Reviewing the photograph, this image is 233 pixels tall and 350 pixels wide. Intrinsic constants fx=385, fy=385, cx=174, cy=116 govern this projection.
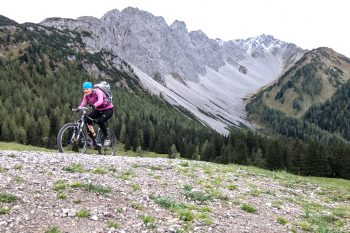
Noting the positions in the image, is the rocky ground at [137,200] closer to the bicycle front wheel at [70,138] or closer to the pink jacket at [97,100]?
the bicycle front wheel at [70,138]

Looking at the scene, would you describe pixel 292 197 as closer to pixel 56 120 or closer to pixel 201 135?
pixel 56 120

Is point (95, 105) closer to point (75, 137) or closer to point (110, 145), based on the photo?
point (75, 137)

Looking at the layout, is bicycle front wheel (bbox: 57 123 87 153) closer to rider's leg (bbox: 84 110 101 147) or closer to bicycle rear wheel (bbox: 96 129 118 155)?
rider's leg (bbox: 84 110 101 147)

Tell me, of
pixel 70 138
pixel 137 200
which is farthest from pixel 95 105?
pixel 137 200

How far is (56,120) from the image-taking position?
6329 inches

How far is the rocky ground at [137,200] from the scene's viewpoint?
12320mm

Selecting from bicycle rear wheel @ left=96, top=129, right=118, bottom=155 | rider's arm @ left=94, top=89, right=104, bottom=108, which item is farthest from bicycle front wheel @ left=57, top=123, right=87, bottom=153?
rider's arm @ left=94, top=89, right=104, bottom=108

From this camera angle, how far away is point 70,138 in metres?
24.4

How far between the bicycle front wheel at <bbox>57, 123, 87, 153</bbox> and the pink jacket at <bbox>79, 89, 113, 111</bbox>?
161 centimetres

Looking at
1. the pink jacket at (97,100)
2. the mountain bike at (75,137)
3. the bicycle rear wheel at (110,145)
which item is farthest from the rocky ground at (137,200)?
the bicycle rear wheel at (110,145)

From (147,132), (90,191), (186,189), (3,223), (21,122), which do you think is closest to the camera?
(3,223)

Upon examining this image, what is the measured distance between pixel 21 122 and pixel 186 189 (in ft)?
485

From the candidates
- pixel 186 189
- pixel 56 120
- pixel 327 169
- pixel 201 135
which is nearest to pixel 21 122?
pixel 56 120

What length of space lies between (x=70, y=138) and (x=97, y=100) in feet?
9.66
